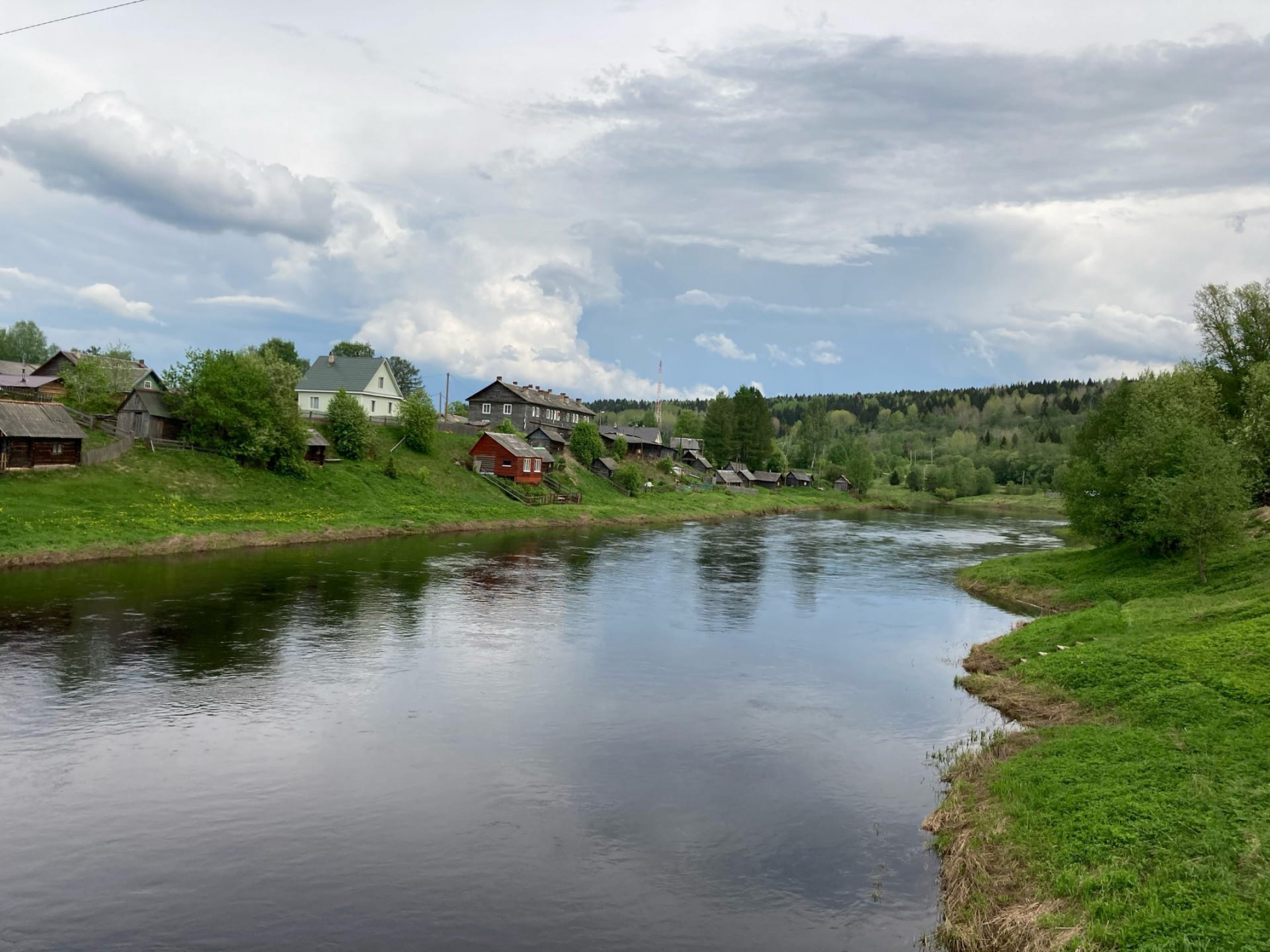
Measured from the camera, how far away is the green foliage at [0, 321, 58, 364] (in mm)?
140375

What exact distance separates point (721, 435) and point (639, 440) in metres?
33.5

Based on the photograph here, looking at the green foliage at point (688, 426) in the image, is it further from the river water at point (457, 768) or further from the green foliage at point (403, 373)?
the river water at point (457, 768)

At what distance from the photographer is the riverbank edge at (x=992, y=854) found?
42.1 ft

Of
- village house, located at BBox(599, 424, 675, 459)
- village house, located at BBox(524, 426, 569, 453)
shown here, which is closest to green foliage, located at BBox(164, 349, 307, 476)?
village house, located at BBox(524, 426, 569, 453)

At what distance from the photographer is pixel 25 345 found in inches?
5817

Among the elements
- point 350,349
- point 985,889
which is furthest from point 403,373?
point 985,889

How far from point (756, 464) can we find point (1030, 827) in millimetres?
141054

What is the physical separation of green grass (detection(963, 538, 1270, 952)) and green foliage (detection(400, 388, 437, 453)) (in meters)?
65.8

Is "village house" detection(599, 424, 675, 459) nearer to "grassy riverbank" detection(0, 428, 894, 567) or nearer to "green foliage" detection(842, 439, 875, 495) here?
"grassy riverbank" detection(0, 428, 894, 567)

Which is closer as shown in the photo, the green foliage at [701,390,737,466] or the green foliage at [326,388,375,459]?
the green foliage at [326,388,375,459]

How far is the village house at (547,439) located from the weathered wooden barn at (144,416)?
141 ft

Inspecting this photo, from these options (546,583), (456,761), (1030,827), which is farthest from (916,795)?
(546,583)

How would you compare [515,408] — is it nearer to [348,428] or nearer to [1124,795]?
[348,428]

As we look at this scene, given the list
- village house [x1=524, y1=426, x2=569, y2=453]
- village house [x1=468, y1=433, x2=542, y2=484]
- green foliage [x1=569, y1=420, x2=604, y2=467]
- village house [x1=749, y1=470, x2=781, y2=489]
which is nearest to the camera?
village house [x1=468, y1=433, x2=542, y2=484]
